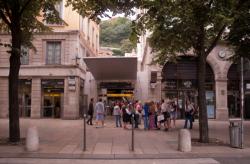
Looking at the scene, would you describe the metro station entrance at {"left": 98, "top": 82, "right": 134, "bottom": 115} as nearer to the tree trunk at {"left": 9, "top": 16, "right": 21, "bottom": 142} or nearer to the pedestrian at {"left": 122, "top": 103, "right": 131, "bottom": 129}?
the pedestrian at {"left": 122, "top": 103, "right": 131, "bottom": 129}

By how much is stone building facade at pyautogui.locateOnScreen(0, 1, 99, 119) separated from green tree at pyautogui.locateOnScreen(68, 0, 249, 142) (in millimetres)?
18175

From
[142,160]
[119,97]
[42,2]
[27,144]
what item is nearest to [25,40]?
[42,2]

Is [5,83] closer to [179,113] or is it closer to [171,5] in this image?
[179,113]

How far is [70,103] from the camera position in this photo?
36.4 m

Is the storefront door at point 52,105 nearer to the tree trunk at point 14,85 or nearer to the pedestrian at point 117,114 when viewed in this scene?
the pedestrian at point 117,114

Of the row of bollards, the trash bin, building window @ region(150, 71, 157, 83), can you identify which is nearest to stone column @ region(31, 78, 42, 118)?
building window @ region(150, 71, 157, 83)

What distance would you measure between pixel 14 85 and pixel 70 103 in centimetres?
1934

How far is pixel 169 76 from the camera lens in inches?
1391

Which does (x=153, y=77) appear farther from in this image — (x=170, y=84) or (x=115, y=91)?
(x=115, y=91)

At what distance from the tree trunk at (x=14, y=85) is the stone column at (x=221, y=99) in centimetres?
2163

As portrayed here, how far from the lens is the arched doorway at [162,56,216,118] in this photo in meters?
35.3

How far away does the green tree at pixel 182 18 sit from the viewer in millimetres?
15812

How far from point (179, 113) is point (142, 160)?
22.7m

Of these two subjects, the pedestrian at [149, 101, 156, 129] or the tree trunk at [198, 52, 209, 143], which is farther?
the pedestrian at [149, 101, 156, 129]
